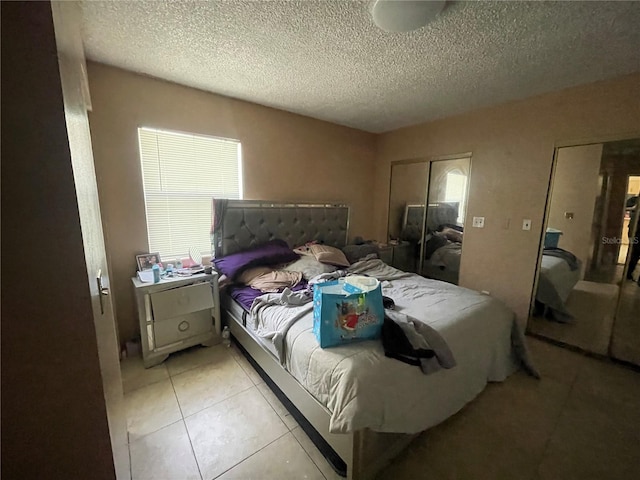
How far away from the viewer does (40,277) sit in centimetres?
58

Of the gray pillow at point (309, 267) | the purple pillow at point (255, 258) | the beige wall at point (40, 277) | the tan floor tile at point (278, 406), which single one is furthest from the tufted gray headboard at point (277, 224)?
the beige wall at point (40, 277)

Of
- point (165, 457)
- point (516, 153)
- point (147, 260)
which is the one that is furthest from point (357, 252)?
point (165, 457)

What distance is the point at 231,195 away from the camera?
286 centimetres

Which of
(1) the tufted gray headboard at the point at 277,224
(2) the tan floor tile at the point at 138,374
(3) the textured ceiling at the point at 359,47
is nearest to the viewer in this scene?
(3) the textured ceiling at the point at 359,47

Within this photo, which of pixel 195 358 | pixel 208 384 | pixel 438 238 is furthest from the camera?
pixel 438 238

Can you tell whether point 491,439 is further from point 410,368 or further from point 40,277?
point 40,277

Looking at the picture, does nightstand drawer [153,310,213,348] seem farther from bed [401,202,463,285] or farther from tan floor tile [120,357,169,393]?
bed [401,202,463,285]

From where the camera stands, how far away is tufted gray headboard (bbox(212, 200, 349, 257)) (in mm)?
2721

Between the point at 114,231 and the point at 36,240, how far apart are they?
2046 mm

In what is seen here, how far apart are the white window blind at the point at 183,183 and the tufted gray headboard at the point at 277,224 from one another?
0.69 ft

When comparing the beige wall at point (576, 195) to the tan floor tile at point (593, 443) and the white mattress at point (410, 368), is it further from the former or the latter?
the tan floor tile at point (593, 443)

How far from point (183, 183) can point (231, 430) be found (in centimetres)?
215

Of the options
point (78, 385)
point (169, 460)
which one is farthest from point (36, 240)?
point (169, 460)

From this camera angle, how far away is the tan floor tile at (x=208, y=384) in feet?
5.94
